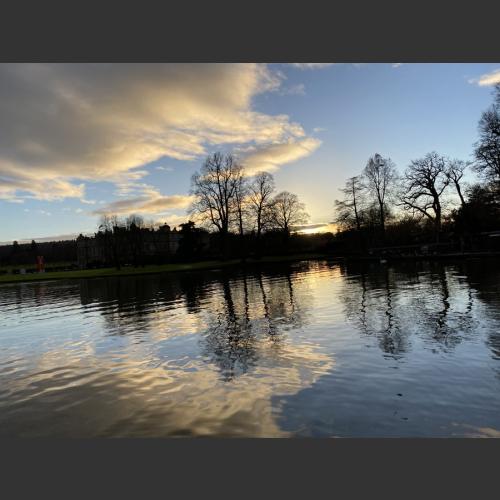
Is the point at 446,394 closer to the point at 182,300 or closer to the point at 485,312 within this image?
the point at 485,312

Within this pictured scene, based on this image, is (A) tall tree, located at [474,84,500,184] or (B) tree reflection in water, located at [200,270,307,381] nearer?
(B) tree reflection in water, located at [200,270,307,381]

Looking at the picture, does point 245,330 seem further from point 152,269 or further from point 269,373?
point 152,269

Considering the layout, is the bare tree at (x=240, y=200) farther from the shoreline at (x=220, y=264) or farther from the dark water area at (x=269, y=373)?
the dark water area at (x=269, y=373)

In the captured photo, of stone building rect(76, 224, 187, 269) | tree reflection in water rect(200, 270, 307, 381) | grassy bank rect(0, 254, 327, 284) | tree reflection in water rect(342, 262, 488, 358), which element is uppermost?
stone building rect(76, 224, 187, 269)

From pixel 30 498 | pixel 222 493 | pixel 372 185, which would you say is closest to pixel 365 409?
pixel 222 493

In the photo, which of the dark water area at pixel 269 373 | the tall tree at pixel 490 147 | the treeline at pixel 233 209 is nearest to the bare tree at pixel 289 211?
the treeline at pixel 233 209

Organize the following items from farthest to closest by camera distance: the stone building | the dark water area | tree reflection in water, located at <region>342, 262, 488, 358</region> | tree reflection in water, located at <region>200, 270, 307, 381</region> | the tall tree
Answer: the stone building, the tall tree, tree reflection in water, located at <region>342, 262, 488, 358</region>, tree reflection in water, located at <region>200, 270, 307, 381</region>, the dark water area

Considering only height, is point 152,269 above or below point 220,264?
above

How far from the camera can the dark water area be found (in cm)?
562

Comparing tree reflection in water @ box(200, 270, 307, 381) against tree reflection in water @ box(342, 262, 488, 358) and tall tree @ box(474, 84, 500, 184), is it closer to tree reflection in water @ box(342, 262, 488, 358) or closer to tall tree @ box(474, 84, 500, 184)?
tree reflection in water @ box(342, 262, 488, 358)

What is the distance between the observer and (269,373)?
7.73 m

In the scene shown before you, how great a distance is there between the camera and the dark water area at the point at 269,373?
5.62 m

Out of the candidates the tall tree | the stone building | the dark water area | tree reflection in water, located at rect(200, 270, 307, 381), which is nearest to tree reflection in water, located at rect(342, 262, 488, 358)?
the dark water area

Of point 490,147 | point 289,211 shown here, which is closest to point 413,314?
point 490,147
